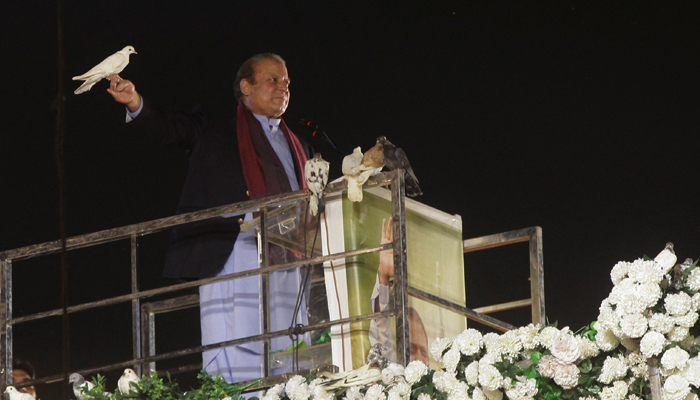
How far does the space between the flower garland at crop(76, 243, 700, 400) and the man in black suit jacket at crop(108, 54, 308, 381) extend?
2.82 ft

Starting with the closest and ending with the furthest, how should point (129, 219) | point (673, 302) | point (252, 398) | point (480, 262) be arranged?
point (673, 302)
point (252, 398)
point (480, 262)
point (129, 219)

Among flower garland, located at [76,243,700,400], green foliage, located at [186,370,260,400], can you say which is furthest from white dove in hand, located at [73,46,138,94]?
flower garland, located at [76,243,700,400]

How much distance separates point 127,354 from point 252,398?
409 cm

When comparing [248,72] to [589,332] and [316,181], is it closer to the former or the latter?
[316,181]

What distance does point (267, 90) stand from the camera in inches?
213

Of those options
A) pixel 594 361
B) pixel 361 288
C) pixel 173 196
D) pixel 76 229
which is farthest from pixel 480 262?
pixel 594 361

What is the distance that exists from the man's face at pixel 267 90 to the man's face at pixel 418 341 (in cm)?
134

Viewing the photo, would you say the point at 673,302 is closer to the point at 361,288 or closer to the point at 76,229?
the point at 361,288

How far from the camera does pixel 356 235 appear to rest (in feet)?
14.7

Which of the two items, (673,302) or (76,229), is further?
(76,229)

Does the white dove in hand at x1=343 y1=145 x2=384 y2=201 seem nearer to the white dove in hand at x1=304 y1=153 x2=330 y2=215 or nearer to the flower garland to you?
the white dove in hand at x1=304 y1=153 x2=330 y2=215

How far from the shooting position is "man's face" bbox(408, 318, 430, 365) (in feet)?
15.1

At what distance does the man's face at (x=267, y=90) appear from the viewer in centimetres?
542

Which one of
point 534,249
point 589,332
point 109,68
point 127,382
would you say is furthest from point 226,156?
point 589,332
